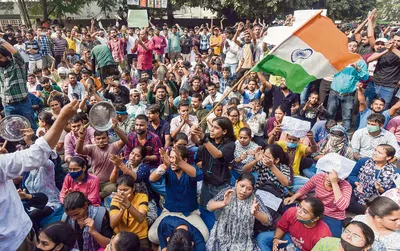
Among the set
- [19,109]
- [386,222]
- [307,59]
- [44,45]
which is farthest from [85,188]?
[44,45]

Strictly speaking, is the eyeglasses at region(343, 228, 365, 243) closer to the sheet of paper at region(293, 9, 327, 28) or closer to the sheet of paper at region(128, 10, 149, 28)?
the sheet of paper at region(293, 9, 327, 28)

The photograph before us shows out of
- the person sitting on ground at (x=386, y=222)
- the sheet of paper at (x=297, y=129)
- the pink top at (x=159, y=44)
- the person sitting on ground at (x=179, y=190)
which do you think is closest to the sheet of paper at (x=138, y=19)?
the pink top at (x=159, y=44)

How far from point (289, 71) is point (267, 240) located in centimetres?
185

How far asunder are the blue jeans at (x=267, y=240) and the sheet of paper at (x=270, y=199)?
269 mm

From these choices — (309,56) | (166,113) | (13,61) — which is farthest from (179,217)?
(13,61)

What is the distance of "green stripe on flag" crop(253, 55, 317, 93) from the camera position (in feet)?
12.5

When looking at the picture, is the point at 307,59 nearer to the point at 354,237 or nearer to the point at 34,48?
the point at 354,237

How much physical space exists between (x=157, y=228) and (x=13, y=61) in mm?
3196

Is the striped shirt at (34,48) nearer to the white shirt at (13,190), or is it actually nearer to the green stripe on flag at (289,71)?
the green stripe on flag at (289,71)

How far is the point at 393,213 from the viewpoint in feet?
9.25

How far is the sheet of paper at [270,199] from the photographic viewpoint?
3.52m

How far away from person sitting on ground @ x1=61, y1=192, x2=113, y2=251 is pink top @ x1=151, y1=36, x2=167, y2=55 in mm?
8853

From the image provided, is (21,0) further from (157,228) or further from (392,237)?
(392,237)

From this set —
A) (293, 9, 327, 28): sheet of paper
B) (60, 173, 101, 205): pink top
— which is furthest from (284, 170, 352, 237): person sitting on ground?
(60, 173, 101, 205): pink top
